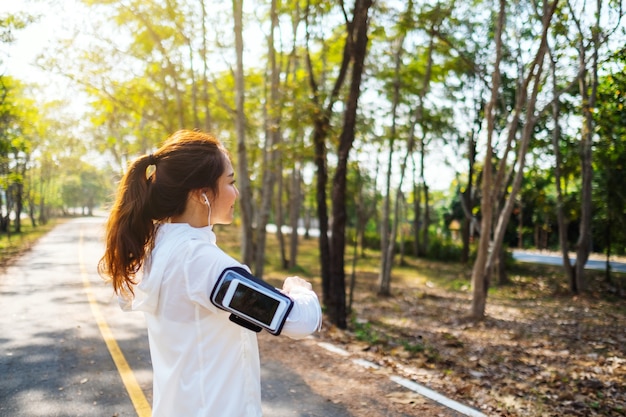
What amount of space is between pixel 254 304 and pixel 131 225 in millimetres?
597

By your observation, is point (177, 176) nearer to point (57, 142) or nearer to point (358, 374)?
point (358, 374)

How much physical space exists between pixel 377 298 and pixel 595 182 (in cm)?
921

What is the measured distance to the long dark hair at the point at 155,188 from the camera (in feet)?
6.09

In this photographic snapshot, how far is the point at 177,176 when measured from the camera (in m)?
1.85

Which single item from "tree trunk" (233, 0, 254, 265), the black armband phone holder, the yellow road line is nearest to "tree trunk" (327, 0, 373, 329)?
"tree trunk" (233, 0, 254, 265)

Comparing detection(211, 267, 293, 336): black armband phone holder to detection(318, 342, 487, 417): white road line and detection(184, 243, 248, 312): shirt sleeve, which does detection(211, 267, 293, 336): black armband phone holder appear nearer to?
detection(184, 243, 248, 312): shirt sleeve

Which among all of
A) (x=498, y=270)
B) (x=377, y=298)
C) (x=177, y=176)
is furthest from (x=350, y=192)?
(x=177, y=176)

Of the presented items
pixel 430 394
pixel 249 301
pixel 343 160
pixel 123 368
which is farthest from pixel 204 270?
pixel 343 160

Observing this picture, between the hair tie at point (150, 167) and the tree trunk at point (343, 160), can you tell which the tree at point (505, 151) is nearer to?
the tree trunk at point (343, 160)

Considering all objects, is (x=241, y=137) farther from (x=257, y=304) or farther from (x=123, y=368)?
(x=257, y=304)

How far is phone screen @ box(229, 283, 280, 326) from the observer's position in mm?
1598

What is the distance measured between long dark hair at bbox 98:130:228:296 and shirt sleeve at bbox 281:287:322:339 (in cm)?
51

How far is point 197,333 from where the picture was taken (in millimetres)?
1749

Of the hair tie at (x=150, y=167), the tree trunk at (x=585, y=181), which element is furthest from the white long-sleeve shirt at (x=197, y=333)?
the tree trunk at (x=585, y=181)
